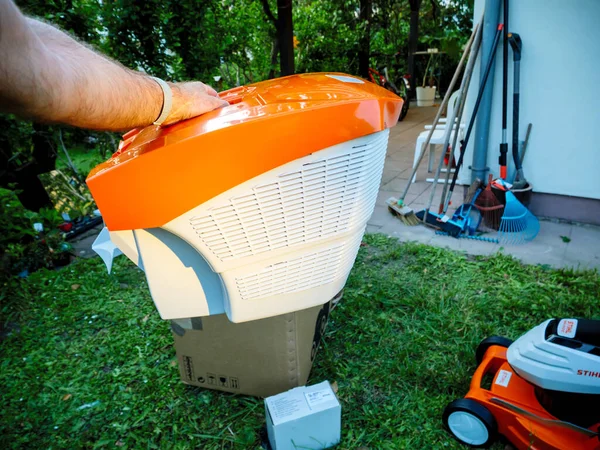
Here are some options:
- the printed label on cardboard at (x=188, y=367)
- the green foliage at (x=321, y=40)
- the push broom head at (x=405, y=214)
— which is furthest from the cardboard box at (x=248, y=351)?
the green foliage at (x=321, y=40)

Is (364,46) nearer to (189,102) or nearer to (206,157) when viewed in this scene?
(189,102)

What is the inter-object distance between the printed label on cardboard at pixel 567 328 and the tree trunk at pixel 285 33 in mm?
3693

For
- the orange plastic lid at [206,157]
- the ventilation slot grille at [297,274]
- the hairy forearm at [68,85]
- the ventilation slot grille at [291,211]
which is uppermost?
the hairy forearm at [68,85]

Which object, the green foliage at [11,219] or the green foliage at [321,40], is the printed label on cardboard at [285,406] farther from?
the green foliage at [321,40]

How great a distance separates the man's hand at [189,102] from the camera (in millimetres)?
1121

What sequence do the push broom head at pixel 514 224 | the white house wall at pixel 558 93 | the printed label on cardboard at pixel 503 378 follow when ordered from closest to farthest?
the printed label on cardboard at pixel 503 378, the white house wall at pixel 558 93, the push broom head at pixel 514 224

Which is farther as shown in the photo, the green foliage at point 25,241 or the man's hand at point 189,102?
the green foliage at point 25,241

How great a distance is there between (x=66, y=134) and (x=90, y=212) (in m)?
0.68

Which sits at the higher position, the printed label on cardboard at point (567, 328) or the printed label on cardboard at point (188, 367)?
the printed label on cardboard at point (567, 328)

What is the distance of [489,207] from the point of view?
9.62 ft

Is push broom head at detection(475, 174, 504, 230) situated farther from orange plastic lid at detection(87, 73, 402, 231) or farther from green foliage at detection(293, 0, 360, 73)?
green foliage at detection(293, 0, 360, 73)

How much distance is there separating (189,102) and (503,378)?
54.8 inches

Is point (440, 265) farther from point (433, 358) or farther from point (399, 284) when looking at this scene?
point (433, 358)

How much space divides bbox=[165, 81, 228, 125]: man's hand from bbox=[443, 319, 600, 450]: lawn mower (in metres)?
1.21
